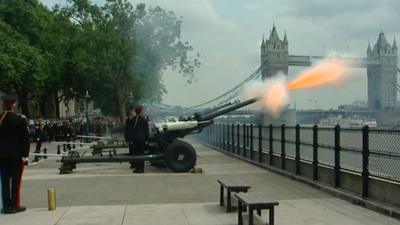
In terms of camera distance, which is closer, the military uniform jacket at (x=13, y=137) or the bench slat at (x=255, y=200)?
the bench slat at (x=255, y=200)

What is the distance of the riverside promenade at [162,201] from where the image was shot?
9.98 m

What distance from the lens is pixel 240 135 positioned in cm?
2636

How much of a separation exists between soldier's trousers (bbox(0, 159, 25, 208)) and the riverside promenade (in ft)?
0.97

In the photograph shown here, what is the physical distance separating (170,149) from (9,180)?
303 inches

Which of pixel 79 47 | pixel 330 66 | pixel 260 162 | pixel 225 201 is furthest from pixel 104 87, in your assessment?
pixel 225 201

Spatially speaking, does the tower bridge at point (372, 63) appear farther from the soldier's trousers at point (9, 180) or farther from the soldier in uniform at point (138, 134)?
the soldier's trousers at point (9, 180)

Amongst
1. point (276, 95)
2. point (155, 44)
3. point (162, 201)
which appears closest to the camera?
point (162, 201)

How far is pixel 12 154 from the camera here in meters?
11.0

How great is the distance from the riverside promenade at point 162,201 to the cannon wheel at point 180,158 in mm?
444

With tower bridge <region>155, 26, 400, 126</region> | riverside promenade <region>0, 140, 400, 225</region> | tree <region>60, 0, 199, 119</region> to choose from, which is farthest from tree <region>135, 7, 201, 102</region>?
riverside promenade <region>0, 140, 400, 225</region>

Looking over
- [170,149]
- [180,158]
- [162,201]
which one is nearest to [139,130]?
[170,149]

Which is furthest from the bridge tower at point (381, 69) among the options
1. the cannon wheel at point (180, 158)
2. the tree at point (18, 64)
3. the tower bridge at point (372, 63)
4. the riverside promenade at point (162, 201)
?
the tree at point (18, 64)

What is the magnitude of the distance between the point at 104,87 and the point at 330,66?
122 ft

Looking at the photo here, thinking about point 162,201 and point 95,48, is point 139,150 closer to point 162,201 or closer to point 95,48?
point 162,201
